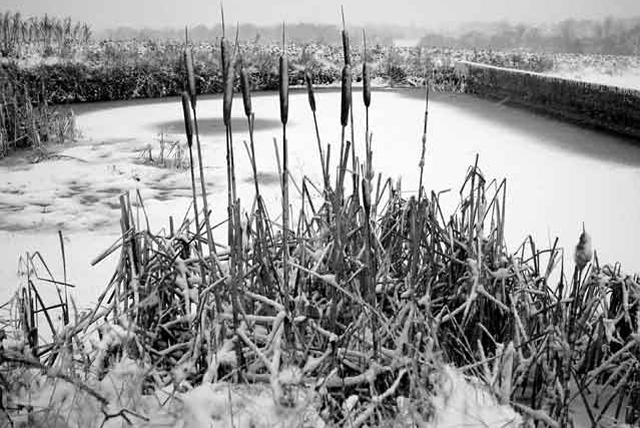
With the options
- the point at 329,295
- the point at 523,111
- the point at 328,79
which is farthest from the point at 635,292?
the point at 328,79

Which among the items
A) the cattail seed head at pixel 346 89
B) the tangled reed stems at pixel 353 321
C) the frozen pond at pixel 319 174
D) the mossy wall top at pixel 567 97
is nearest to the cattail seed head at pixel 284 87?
the tangled reed stems at pixel 353 321

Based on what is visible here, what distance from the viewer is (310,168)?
9.68ft

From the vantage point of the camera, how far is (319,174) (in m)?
2.93

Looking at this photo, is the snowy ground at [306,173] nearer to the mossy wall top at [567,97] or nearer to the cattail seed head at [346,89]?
the mossy wall top at [567,97]

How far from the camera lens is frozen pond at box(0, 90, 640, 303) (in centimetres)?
206

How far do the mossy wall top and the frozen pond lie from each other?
0.17 metres

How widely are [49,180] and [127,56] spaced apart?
12.8ft

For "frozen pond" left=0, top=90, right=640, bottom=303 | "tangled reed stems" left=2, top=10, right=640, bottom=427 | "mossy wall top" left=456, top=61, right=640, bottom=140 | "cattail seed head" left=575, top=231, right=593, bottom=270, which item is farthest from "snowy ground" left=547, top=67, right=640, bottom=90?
"cattail seed head" left=575, top=231, right=593, bottom=270

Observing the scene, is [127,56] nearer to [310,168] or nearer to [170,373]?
[310,168]

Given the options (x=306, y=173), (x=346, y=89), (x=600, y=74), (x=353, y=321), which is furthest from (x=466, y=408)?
(x=600, y=74)

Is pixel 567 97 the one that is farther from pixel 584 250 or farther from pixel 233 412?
pixel 233 412

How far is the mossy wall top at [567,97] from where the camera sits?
3640mm

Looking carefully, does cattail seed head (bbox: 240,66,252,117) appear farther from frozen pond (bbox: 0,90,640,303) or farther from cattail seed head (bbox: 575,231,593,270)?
frozen pond (bbox: 0,90,640,303)

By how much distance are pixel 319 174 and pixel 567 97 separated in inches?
89.6
